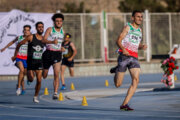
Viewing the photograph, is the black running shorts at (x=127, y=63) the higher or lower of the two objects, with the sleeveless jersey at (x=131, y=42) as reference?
lower

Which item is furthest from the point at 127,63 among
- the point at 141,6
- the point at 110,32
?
the point at 141,6

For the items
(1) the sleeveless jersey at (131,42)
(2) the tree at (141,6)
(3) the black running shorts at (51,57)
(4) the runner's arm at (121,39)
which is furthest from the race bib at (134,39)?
(2) the tree at (141,6)

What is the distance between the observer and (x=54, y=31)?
16.1 metres

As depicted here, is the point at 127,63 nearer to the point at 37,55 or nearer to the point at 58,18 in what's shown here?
the point at 58,18

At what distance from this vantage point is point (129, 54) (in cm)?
1245

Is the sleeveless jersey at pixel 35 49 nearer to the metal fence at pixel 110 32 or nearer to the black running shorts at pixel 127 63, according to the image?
the black running shorts at pixel 127 63

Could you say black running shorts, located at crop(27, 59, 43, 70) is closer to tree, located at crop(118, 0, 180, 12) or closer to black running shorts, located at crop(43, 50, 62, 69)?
black running shorts, located at crop(43, 50, 62, 69)

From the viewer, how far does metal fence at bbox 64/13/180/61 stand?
28719 mm

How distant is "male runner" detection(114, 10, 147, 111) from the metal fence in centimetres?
1590

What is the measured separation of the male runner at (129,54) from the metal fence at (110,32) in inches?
626

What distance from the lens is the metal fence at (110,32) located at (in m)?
28.7

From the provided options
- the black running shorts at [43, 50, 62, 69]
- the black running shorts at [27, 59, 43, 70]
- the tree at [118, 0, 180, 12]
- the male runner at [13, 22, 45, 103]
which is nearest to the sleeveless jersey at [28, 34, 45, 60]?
the male runner at [13, 22, 45, 103]

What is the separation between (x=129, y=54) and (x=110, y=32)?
17.7 metres

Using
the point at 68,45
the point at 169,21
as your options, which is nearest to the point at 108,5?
the point at 169,21
